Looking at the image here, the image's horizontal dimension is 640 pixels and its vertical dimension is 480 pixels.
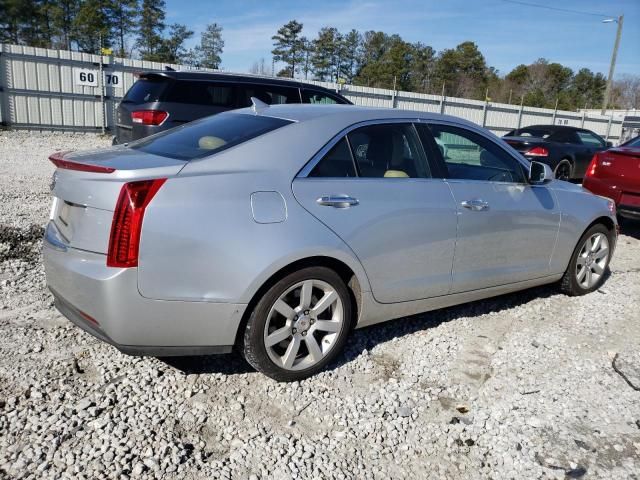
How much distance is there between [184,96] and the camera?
7.71 meters

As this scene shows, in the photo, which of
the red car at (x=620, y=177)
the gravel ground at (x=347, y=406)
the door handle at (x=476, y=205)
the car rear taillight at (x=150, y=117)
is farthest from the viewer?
the car rear taillight at (x=150, y=117)

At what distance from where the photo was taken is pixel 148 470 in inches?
95.6

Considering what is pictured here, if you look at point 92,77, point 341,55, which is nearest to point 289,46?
point 341,55

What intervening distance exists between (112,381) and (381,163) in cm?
211

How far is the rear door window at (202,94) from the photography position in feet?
25.1

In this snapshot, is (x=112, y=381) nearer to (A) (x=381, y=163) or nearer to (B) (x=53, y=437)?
(B) (x=53, y=437)

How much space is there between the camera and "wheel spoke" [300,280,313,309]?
310 cm

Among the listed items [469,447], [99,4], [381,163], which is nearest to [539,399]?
[469,447]

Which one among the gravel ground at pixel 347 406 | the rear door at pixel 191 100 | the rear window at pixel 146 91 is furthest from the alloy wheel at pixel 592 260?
the rear window at pixel 146 91

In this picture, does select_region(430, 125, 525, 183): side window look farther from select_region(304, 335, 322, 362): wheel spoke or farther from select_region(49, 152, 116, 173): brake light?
select_region(49, 152, 116, 173): brake light

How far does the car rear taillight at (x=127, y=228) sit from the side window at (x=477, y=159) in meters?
2.27

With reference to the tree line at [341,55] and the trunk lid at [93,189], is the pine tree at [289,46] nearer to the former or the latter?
the tree line at [341,55]

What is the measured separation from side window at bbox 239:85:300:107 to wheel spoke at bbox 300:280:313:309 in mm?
5696

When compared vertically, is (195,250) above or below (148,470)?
above
